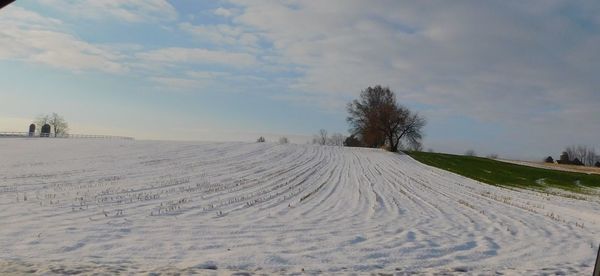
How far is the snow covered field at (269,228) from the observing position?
9.80 metres

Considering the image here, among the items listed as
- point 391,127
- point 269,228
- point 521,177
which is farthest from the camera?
point 391,127

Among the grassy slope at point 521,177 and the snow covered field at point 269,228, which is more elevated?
the grassy slope at point 521,177

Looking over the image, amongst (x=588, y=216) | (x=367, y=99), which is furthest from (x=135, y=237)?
(x=367, y=99)

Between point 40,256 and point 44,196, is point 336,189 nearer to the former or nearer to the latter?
point 44,196

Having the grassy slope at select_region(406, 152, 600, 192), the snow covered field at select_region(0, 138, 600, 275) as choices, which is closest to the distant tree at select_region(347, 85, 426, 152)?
the grassy slope at select_region(406, 152, 600, 192)

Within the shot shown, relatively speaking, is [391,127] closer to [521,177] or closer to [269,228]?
[521,177]

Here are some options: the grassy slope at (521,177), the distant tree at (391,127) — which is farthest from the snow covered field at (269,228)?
the distant tree at (391,127)

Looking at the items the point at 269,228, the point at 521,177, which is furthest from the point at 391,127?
the point at 269,228

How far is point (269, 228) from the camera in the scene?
44.5 ft

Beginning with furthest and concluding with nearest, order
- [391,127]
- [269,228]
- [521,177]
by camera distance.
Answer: [391,127] < [521,177] < [269,228]

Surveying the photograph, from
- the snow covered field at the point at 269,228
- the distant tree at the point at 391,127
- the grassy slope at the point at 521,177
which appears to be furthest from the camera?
the distant tree at the point at 391,127

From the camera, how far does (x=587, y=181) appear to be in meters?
52.5

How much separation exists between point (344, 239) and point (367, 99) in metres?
87.0

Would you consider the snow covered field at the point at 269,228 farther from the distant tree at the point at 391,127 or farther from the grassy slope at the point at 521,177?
the distant tree at the point at 391,127
